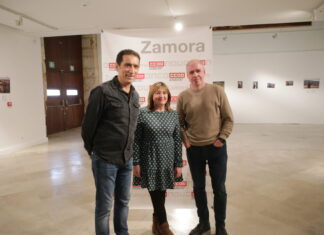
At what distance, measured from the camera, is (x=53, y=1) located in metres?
4.89

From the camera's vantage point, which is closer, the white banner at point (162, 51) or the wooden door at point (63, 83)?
the white banner at point (162, 51)

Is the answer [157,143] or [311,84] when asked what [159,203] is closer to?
[157,143]

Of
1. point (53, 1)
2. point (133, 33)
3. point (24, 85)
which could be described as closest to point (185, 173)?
point (133, 33)

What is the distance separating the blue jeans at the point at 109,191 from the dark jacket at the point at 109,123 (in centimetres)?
8

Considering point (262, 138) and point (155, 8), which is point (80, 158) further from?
point (262, 138)

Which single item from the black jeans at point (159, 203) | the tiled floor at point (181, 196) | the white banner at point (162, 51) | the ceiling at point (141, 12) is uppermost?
the ceiling at point (141, 12)

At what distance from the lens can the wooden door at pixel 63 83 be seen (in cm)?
960

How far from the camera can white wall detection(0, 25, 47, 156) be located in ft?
21.6

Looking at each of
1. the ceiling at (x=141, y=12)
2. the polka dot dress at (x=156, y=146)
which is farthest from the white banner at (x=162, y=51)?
the ceiling at (x=141, y=12)

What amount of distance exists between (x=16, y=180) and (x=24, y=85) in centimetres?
364

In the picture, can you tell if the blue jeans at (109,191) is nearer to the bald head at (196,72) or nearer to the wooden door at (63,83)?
the bald head at (196,72)

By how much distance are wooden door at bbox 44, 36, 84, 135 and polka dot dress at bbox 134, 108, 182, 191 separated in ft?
26.3

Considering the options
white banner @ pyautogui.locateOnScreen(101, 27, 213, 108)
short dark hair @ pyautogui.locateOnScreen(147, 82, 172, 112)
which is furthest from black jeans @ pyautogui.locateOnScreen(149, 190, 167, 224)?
white banner @ pyautogui.locateOnScreen(101, 27, 213, 108)

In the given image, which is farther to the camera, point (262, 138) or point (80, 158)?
point (262, 138)
